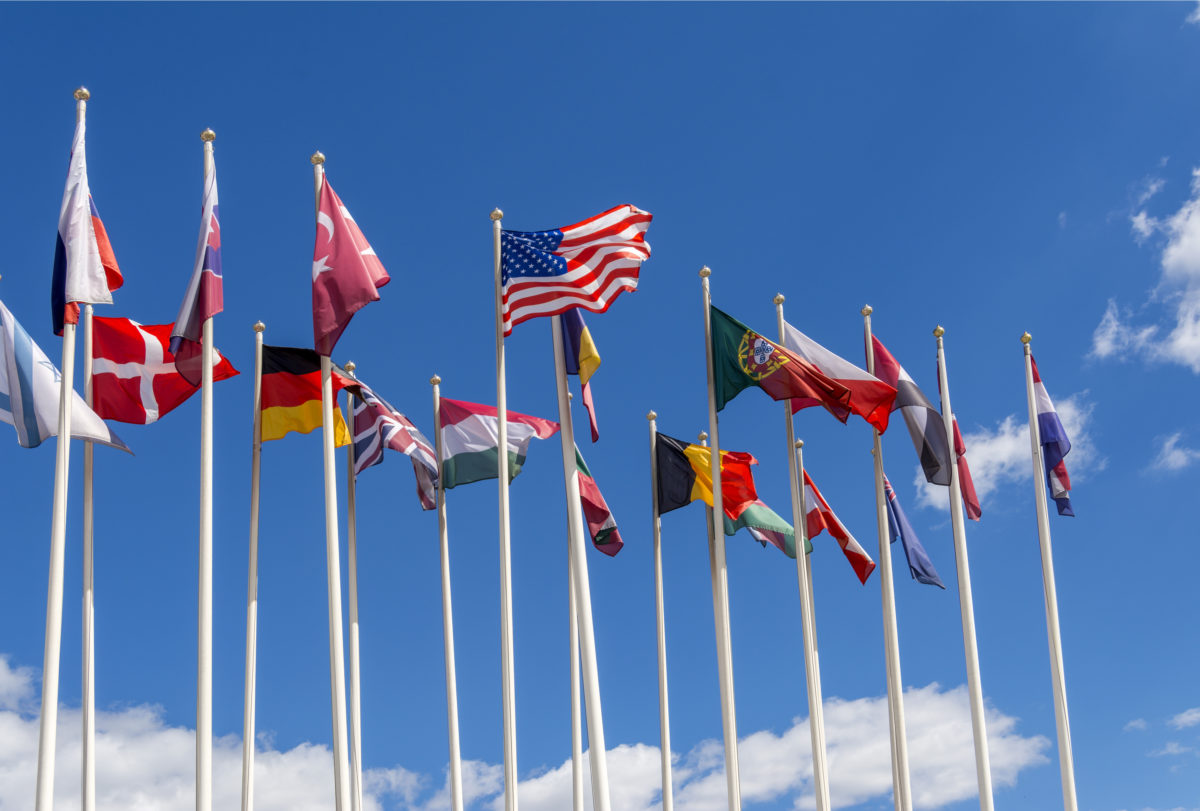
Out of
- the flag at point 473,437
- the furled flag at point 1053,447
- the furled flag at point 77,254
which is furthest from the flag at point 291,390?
the furled flag at point 1053,447

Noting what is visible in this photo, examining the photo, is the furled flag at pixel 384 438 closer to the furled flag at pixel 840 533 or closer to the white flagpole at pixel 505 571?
the white flagpole at pixel 505 571

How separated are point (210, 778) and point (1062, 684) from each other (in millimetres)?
19174

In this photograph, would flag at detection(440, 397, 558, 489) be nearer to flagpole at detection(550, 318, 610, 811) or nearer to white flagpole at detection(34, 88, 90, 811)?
flagpole at detection(550, 318, 610, 811)

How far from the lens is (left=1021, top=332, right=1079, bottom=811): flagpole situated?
95.8ft

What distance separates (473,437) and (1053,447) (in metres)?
13.9

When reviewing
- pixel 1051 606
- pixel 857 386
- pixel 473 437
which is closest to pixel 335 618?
pixel 473 437

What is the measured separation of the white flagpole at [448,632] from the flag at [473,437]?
0.15 m

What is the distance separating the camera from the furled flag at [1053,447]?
31.1 m

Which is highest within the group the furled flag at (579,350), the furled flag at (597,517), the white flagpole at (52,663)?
the furled flag at (579,350)

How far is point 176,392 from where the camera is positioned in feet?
82.7

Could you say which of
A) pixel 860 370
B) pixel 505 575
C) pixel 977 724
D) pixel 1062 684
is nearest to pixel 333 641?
pixel 505 575

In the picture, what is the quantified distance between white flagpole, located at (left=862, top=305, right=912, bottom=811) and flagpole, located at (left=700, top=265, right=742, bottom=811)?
12.1 ft

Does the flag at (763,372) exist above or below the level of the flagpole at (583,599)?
above

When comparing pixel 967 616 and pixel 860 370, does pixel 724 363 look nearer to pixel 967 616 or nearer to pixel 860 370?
pixel 860 370
